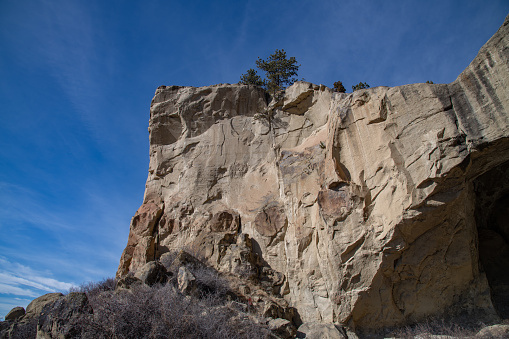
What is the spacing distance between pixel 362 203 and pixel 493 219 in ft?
22.1

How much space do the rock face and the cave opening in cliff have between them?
4cm

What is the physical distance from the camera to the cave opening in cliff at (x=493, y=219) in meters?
12.8

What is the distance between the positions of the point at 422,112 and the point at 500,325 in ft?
19.6

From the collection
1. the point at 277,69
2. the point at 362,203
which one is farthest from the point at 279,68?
the point at 362,203

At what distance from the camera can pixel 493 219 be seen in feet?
45.2

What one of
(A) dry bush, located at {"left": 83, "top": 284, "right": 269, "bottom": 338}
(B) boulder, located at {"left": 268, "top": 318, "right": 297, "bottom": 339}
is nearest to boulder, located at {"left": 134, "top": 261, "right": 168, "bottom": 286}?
(A) dry bush, located at {"left": 83, "top": 284, "right": 269, "bottom": 338}

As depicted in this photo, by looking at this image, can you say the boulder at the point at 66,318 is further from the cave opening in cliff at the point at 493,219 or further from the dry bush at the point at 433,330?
the cave opening in cliff at the point at 493,219

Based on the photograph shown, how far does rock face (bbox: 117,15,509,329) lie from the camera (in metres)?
9.57

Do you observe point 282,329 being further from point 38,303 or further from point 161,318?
point 38,303

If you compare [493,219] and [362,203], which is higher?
[362,203]

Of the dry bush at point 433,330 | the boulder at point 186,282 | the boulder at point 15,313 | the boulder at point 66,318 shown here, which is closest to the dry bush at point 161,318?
the boulder at point 66,318

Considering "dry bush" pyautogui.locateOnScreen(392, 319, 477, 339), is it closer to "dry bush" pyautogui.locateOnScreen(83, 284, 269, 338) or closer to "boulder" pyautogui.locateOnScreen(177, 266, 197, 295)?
"dry bush" pyautogui.locateOnScreen(83, 284, 269, 338)

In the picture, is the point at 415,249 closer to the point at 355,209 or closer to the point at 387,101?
the point at 355,209

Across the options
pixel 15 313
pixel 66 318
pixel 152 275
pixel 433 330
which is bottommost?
pixel 433 330
